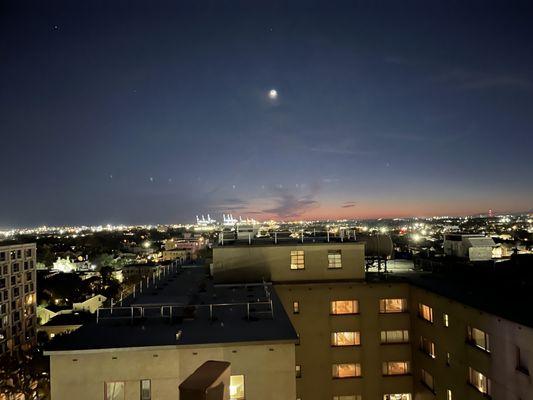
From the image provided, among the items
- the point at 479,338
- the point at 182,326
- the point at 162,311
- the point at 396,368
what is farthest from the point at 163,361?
the point at 396,368

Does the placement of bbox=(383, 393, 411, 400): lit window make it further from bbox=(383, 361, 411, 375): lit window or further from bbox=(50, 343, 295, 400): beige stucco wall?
bbox=(50, 343, 295, 400): beige stucco wall

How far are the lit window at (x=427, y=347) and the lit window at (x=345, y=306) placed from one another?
14.3ft

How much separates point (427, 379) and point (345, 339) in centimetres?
537

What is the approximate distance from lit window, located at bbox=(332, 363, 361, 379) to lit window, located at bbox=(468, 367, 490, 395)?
814cm

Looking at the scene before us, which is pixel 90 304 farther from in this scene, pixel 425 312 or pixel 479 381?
pixel 479 381

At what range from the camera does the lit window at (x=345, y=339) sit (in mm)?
25125

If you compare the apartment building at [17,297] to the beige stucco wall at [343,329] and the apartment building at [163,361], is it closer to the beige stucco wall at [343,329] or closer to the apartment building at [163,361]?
the beige stucco wall at [343,329]

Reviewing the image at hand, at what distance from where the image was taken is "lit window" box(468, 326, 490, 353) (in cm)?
1711

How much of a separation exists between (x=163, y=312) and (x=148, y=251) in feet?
561

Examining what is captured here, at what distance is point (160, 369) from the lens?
39.9ft

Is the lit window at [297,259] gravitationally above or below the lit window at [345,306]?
above

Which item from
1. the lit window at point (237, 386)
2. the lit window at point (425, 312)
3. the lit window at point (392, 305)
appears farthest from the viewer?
the lit window at point (392, 305)

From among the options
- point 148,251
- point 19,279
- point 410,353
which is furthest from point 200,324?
point 148,251

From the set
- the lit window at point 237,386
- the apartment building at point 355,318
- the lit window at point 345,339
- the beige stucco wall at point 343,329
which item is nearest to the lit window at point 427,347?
the apartment building at point 355,318
